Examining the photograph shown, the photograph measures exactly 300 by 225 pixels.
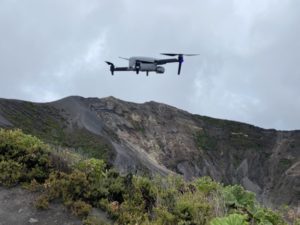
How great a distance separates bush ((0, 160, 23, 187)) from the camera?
11570 mm

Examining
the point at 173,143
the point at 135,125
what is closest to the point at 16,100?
the point at 135,125

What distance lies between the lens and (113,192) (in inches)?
447

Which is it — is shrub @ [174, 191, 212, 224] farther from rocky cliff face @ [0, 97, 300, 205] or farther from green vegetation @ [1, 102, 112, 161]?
rocky cliff face @ [0, 97, 300, 205]

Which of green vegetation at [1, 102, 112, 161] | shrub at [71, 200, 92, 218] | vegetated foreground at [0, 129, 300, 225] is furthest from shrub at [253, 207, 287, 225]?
green vegetation at [1, 102, 112, 161]

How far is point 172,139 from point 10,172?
8368 centimetres

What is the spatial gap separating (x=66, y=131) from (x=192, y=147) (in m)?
23.9

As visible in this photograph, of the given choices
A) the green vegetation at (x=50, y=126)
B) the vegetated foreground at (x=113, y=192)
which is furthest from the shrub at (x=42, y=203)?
the green vegetation at (x=50, y=126)

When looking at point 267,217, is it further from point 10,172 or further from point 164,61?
point 164,61

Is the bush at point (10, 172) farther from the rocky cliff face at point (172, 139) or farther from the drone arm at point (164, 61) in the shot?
the rocky cliff face at point (172, 139)

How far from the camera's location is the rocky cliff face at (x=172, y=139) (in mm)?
77438

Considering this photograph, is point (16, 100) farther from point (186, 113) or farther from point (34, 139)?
point (34, 139)

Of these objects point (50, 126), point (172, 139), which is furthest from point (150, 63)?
point (172, 139)

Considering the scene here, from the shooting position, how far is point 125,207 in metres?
10.7

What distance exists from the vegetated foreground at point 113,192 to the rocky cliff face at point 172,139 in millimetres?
57896
